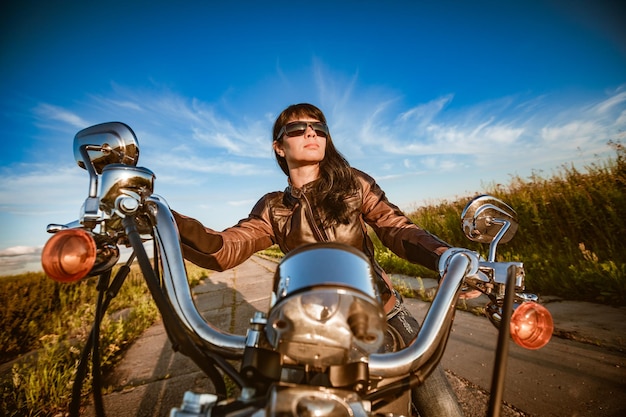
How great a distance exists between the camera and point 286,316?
19.3 inches

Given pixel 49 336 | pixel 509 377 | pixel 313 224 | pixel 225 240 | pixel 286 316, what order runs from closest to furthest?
pixel 286 316 → pixel 225 240 → pixel 313 224 → pixel 509 377 → pixel 49 336

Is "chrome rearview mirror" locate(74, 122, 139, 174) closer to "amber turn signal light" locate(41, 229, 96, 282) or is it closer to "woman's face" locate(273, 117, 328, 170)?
"amber turn signal light" locate(41, 229, 96, 282)

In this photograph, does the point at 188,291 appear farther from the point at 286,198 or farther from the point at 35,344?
the point at 35,344

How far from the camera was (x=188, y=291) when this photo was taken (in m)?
0.72

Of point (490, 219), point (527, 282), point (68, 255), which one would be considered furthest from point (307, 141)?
point (527, 282)

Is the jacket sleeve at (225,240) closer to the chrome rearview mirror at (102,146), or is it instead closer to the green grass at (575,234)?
the chrome rearview mirror at (102,146)

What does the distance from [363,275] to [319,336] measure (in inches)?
5.3

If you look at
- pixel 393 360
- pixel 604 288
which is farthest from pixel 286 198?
pixel 604 288

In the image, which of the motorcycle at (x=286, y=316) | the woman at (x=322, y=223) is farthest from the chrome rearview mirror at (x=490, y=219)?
the woman at (x=322, y=223)

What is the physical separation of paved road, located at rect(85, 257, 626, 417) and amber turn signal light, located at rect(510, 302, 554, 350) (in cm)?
116

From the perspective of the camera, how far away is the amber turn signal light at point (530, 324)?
747 mm

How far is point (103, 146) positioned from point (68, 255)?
1.33ft

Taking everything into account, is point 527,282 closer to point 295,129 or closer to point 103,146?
point 295,129

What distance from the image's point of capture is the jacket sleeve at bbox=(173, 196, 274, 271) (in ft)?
3.97
